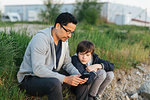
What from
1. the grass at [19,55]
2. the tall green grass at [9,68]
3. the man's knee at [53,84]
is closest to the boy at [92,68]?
the grass at [19,55]

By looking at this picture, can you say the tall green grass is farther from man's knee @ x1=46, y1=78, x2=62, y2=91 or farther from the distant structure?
the distant structure

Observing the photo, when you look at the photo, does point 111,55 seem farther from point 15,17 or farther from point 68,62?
point 15,17

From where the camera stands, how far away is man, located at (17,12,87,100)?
2709 millimetres

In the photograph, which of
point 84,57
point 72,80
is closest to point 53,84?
point 72,80

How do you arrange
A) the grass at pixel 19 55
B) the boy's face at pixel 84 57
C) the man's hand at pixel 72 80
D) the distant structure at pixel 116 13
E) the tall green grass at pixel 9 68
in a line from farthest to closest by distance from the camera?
the distant structure at pixel 116 13 < the boy's face at pixel 84 57 < the grass at pixel 19 55 < the tall green grass at pixel 9 68 < the man's hand at pixel 72 80

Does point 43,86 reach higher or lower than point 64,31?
lower

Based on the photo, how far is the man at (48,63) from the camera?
2709 mm

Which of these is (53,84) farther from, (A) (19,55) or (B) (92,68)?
(A) (19,55)

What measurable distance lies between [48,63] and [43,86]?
0.37 metres

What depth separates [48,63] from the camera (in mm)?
2971

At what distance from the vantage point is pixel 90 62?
362cm

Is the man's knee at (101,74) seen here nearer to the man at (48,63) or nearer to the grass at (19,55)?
the man at (48,63)

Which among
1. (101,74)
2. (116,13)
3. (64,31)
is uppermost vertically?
(64,31)

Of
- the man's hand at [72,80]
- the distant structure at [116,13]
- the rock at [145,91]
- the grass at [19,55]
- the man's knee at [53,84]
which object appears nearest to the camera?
the man's knee at [53,84]
